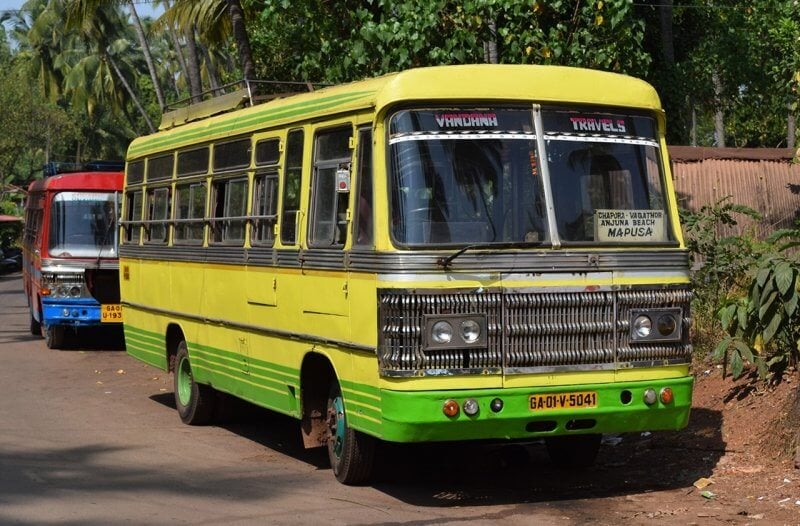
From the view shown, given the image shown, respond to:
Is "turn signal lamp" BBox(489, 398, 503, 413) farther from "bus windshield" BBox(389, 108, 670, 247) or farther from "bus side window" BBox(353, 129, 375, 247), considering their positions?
"bus side window" BBox(353, 129, 375, 247)

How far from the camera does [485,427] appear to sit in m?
8.62

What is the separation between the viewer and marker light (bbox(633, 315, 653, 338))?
9.04m

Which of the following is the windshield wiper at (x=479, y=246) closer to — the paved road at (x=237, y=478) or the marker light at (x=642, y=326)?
the marker light at (x=642, y=326)

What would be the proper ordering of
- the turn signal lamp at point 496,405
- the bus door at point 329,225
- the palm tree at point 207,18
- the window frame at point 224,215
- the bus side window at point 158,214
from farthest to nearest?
the palm tree at point 207,18 < the bus side window at point 158,214 < the window frame at point 224,215 < the bus door at point 329,225 < the turn signal lamp at point 496,405

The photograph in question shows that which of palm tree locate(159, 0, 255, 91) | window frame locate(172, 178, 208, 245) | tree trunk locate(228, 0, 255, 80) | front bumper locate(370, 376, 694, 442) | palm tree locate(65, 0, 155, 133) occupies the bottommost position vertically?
front bumper locate(370, 376, 694, 442)

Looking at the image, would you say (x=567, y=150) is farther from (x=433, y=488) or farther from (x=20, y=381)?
(x=20, y=381)

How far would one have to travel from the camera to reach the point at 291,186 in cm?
1042

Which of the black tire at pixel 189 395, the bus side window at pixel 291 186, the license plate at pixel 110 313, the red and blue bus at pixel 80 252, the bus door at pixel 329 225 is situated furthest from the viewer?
the red and blue bus at pixel 80 252

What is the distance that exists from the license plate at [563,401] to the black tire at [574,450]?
1518mm

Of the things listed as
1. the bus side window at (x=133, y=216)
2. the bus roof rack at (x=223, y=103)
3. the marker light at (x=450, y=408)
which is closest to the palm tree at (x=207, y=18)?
the bus side window at (x=133, y=216)

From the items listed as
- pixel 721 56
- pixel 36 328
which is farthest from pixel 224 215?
pixel 721 56

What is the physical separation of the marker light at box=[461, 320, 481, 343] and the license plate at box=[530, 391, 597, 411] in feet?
1.79

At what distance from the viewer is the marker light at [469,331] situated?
8.53m

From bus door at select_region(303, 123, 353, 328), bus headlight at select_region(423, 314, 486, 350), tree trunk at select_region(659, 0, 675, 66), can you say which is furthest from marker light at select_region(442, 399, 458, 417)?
tree trunk at select_region(659, 0, 675, 66)
